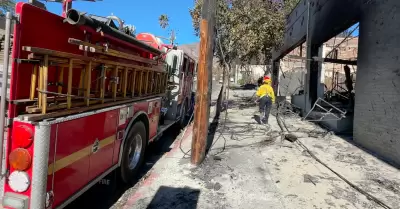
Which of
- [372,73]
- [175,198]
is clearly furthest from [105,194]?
[372,73]

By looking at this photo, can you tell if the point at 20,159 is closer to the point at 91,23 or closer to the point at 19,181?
the point at 19,181

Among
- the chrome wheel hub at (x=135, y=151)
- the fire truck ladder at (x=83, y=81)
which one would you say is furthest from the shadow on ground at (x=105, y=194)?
the fire truck ladder at (x=83, y=81)

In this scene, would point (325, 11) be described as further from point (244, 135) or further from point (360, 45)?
point (244, 135)

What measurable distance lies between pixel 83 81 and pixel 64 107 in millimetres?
505

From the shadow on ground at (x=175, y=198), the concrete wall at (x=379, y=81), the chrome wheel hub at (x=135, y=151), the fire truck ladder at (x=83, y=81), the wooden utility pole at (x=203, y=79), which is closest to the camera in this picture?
the fire truck ladder at (x=83, y=81)

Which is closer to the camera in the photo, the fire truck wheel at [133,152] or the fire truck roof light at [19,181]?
the fire truck roof light at [19,181]

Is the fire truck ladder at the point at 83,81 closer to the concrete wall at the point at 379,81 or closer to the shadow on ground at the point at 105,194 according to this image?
the shadow on ground at the point at 105,194

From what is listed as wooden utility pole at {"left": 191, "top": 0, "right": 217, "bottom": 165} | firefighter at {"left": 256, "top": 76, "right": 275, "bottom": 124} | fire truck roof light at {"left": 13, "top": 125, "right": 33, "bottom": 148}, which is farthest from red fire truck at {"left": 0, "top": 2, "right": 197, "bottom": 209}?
firefighter at {"left": 256, "top": 76, "right": 275, "bottom": 124}

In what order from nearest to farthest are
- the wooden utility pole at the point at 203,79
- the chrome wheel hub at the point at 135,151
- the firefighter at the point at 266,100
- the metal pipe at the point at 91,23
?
the metal pipe at the point at 91,23, the chrome wheel hub at the point at 135,151, the wooden utility pole at the point at 203,79, the firefighter at the point at 266,100

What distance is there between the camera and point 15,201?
9.74ft

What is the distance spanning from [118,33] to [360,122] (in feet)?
22.7

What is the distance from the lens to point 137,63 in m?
5.36

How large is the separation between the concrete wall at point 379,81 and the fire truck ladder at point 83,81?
524cm

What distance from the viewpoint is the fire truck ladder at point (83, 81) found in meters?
3.00
